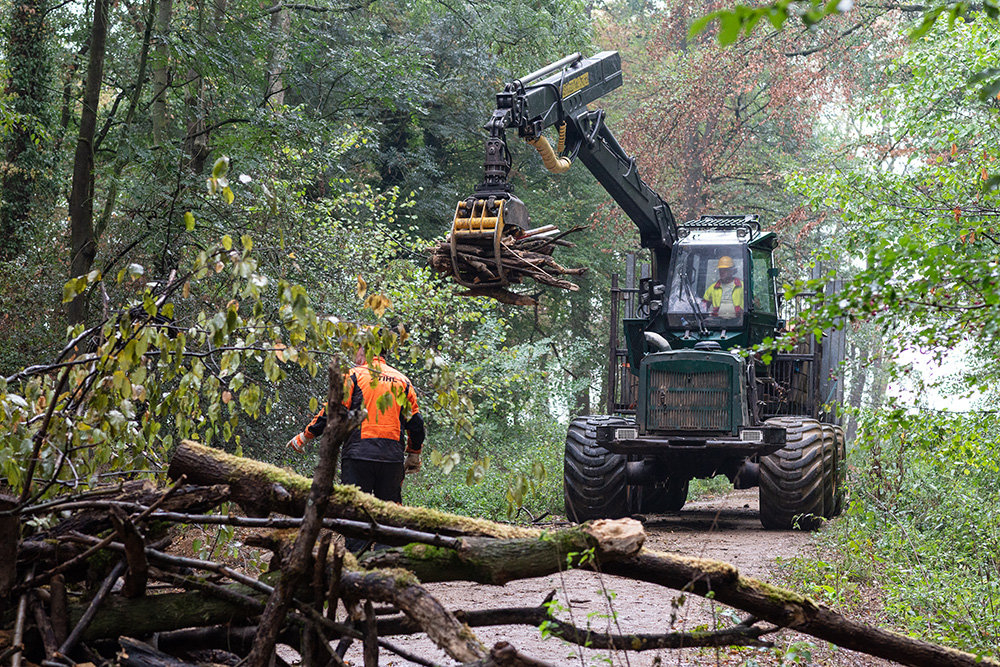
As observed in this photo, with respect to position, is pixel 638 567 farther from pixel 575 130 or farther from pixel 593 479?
pixel 593 479

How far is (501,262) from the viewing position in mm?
8008

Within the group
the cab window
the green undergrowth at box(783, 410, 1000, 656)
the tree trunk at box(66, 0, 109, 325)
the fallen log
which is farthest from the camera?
the cab window

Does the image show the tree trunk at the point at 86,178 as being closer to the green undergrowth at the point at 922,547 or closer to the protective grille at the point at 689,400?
the protective grille at the point at 689,400

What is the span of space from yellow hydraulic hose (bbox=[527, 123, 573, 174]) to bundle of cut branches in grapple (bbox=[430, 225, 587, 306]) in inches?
75.6

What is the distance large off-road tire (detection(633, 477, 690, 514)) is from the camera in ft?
45.7

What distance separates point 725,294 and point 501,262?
528 centimetres

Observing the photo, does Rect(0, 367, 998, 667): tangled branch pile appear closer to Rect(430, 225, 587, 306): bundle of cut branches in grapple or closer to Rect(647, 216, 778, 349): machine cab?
Rect(430, 225, 587, 306): bundle of cut branches in grapple

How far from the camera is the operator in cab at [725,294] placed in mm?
12375

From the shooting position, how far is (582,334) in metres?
28.0

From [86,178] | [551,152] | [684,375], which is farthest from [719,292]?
[86,178]

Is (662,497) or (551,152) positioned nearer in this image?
(551,152)

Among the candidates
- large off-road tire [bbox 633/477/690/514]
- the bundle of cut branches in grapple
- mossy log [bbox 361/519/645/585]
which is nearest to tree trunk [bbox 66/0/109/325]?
the bundle of cut branches in grapple

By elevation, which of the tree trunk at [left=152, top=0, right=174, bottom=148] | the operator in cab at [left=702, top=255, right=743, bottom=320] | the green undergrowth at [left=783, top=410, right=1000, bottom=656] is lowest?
the green undergrowth at [left=783, top=410, right=1000, bottom=656]

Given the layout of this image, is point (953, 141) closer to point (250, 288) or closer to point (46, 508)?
point (250, 288)
